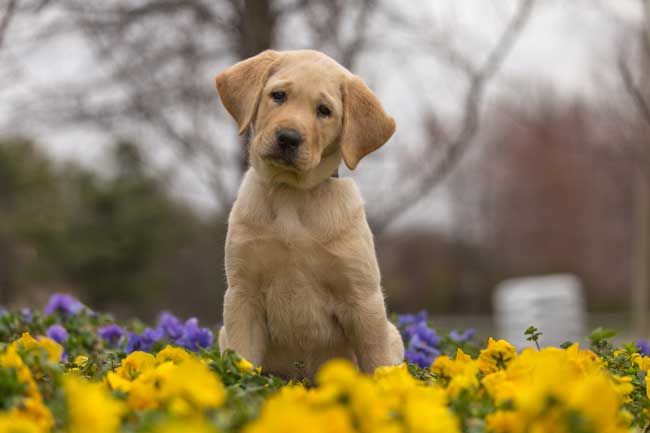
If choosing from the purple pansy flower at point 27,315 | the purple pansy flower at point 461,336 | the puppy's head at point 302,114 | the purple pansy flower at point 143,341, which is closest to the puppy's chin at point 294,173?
the puppy's head at point 302,114

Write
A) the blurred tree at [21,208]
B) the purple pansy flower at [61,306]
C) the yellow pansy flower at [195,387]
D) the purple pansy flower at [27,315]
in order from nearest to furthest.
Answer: the yellow pansy flower at [195,387] < the purple pansy flower at [27,315] < the purple pansy flower at [61,306] < the blurred tree at [21,208]

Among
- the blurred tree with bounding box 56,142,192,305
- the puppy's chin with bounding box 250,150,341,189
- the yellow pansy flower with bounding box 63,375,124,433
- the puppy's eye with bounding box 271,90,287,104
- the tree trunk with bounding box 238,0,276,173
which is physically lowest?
the blurred tree with bounding box 56,142,192,305

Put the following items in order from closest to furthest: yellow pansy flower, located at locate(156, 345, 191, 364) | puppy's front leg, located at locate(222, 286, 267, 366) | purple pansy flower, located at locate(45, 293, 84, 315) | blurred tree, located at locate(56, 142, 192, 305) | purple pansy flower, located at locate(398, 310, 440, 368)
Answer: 1. yellow pansy flower, located at locate(156, 345, 191, 364)
2. puppy's front leg, located at locate(222, 286, 267, 366)
3. purple pansy flower, located at locate(398, 310, 440, 368)
4. purple pansy flower, located at locate(45, 293, 84, 315)
5. blurred tree, located at locate(56, 142, 192, 305)

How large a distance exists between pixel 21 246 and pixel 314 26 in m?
17.3

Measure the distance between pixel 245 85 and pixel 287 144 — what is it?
40 cm

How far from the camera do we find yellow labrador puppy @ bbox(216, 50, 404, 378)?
3021mm

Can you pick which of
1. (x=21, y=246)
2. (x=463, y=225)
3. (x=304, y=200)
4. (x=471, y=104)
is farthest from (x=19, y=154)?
(x=304, y=200)

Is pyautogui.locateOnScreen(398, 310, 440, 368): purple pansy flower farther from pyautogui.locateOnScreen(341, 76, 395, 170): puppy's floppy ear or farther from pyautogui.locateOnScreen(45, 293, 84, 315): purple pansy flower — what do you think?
pyautogui.locateOnScreen(45, 293, 84, 315): purple pansy flower

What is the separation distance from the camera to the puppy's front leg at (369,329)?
3.12m

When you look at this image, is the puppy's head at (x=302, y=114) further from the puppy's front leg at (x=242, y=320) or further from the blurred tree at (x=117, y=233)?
the blurred tree at (x=117, y=233)

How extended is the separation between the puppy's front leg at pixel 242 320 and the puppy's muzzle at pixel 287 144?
0.54m

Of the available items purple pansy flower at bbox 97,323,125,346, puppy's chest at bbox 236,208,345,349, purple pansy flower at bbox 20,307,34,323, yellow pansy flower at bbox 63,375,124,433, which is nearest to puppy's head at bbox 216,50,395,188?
puppy's chest at bbox 236,208,345,349

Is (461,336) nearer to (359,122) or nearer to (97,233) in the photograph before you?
(359,122)

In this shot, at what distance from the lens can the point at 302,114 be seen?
9.74ft
